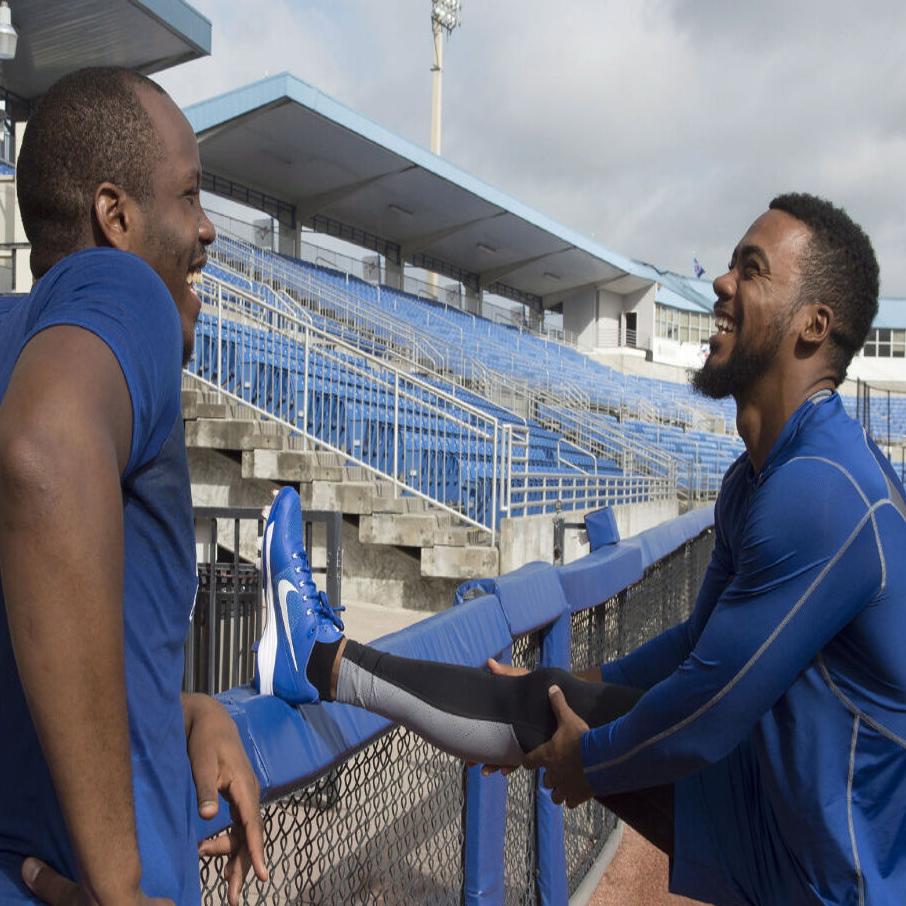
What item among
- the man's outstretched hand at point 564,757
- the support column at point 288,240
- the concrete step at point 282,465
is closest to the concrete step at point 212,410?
the concrete step at point 282,465

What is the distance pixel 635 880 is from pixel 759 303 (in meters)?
2.55

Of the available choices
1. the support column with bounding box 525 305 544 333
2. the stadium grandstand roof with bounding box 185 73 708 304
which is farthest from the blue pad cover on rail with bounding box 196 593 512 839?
the support column with bounding box 525 305 544 333

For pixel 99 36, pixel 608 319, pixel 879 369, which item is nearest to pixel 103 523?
pixel 99 36

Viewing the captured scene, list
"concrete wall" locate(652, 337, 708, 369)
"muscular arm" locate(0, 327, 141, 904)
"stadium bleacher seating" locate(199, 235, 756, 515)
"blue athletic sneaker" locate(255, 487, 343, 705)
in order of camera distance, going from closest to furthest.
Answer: "muscular arm" locate(0, 327, 141, 904) < "blue athletic sneaker" locate(255, 487, 343, 705) < "stadium bleacher seating" locate(199, 235, 756, 515) < "concrete wall" locate(652, 337, 708, 369)

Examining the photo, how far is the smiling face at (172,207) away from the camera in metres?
1.21

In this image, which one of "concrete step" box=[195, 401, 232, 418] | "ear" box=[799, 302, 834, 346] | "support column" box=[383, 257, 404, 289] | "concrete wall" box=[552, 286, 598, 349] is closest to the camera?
"ear" box=[799, 302, 834, 346]

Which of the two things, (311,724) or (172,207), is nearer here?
(172,207)

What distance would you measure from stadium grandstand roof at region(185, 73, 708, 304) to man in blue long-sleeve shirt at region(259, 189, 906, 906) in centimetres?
2154

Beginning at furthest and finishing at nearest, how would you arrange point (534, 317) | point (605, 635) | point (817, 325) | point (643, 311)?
point (643, 311)
point (534, 317)
point (605, 635)
point (817, 325)

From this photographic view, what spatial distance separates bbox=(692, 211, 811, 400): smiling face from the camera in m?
2.24

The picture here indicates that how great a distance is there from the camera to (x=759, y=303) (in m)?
2.25

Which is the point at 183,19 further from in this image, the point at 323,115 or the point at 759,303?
the point at 759,303

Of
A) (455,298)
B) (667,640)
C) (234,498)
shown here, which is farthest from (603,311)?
(667,640)

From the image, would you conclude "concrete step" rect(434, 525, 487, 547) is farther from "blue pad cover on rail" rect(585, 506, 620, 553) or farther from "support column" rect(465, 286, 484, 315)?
"support column" rect(465, 286, 484, 315)
